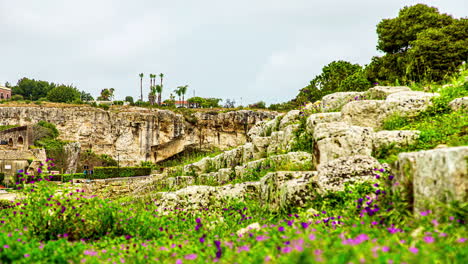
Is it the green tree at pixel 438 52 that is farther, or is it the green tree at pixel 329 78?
the green tree at pixel 329 78

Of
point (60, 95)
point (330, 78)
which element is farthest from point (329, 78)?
point (60, 95)

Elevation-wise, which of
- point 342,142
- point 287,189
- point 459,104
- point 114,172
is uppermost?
point 459,104

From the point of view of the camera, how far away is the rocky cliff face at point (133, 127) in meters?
43.5

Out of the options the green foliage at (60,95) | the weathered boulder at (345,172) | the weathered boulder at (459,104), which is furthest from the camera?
the green foliage at (60,95)

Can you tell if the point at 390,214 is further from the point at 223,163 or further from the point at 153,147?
the point at 153,147

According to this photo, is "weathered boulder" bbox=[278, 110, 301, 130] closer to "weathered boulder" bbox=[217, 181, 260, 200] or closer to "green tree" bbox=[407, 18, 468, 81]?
"weathered boulder" bbox=[217, 181, 260, 200]

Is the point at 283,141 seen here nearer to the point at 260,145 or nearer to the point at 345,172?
the point at 260,145

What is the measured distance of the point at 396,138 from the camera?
5648mm

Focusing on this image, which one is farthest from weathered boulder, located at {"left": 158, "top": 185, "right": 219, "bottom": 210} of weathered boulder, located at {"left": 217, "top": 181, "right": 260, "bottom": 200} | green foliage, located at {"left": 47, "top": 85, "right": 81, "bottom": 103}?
green foliage, located at {"left": 47, "top": 85, "right": 81, "bottom": 103}

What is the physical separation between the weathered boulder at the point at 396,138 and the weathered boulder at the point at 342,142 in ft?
0.42

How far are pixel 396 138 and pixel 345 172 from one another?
4.57 ft

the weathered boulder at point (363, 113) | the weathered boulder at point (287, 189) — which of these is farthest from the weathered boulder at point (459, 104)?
the weathered boulder at point (287, 189)

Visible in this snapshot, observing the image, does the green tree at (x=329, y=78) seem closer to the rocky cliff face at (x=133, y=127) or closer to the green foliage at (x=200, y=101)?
the rocky cliff face at (x=133, y=127)

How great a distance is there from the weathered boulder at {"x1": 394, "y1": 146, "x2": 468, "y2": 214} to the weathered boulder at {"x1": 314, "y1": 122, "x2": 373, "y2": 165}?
208 centimetres
